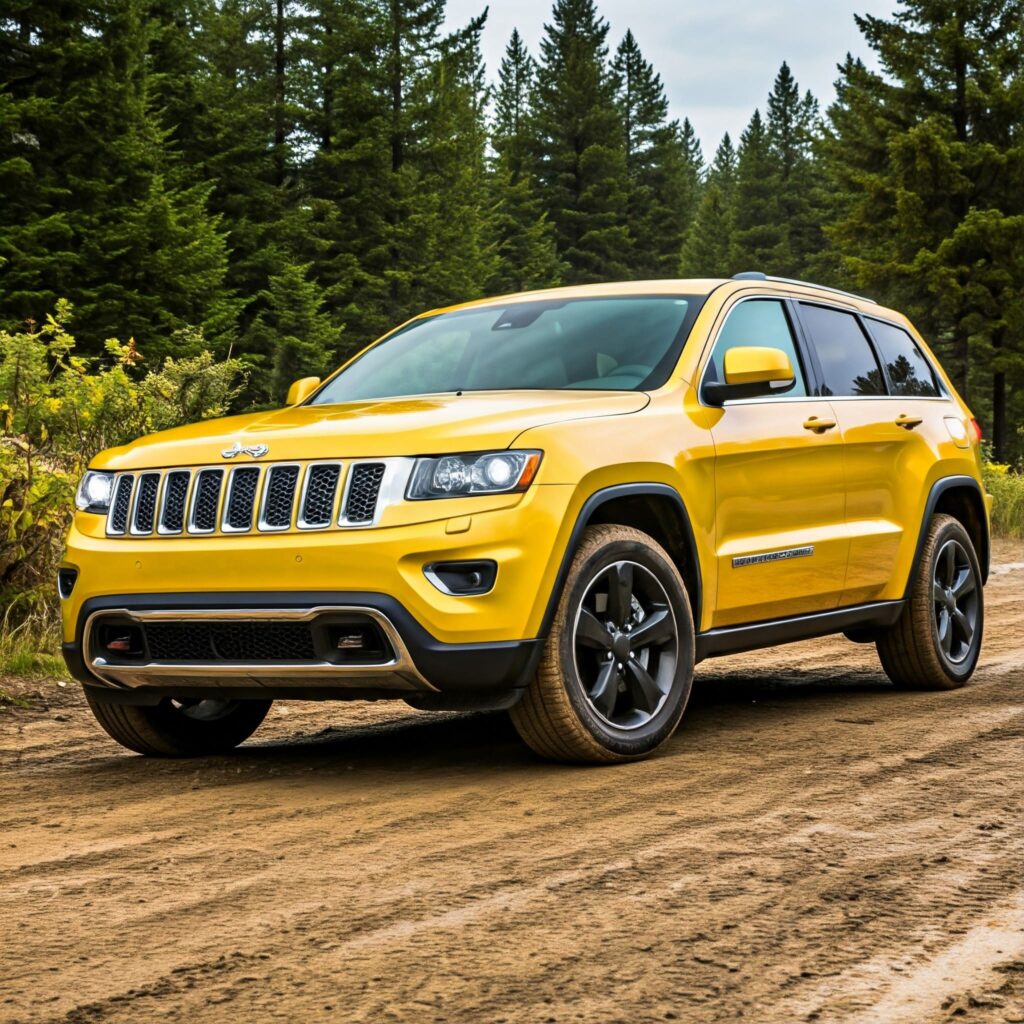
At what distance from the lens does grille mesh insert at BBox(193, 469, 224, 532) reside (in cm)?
548

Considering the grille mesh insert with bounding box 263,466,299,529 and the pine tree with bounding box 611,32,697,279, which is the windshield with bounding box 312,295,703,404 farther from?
the pine tree with bounding box 611,32,697,279

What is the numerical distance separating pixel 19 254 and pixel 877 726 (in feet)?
75.1

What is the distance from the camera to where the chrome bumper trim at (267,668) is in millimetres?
5160

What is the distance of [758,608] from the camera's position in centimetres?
649

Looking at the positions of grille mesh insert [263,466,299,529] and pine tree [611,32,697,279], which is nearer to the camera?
grille mesh insert [263,466,299,529]

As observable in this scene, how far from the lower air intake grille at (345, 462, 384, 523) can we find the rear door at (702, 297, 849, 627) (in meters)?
1.56

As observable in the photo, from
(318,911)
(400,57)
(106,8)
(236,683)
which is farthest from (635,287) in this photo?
(400,57)

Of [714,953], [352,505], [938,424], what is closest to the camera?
[714,953]

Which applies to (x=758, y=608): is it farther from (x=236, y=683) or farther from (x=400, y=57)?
(x=400, y=57)

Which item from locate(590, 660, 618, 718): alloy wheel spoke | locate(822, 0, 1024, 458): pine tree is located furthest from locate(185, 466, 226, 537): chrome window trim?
locate(822, 0, 1024, 458): pine tree

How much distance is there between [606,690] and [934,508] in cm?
286

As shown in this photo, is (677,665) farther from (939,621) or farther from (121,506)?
(939,621)

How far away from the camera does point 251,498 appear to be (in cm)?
540

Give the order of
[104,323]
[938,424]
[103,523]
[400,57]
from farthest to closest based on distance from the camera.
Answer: [400,57], [104,323], [938,424], [103,523]
